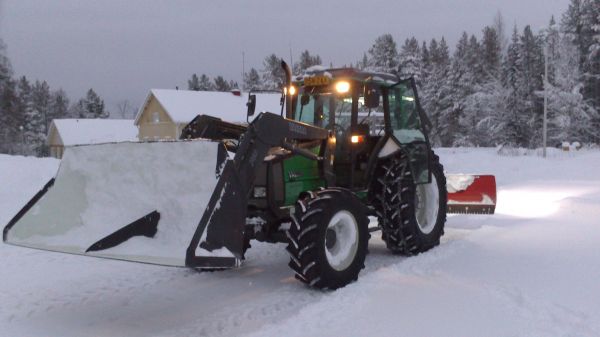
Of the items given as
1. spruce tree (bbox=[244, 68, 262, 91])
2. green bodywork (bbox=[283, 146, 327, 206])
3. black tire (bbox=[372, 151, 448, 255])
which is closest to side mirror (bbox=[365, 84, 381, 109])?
green bodywork (bbox=[283, 146, 327, 206])

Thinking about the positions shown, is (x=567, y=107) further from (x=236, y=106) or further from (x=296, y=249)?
(x=296, y=249)

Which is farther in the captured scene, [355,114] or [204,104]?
[204,104]

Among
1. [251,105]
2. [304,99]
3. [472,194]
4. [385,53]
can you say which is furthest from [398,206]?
[385,53]

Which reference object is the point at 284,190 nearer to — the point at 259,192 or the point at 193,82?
the point at 259,192

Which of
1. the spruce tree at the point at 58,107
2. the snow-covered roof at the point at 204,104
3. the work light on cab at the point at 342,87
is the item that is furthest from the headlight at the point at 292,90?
the spruce tree at the point at 58,107

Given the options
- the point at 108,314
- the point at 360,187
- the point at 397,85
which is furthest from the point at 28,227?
the point at 397,85

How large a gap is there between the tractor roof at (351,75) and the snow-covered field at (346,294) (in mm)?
2344

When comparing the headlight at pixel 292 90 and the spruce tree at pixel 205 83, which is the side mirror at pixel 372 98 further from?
the spruce tree at pixel 205 83

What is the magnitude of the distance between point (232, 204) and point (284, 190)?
1.35 meters

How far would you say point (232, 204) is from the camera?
4.91 metres

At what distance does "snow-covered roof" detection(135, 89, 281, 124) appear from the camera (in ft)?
120

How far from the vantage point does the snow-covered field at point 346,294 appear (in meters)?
4.45

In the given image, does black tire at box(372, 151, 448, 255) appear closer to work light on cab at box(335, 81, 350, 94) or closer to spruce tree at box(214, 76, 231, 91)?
work light on cab at box(335, 81, 350, 94)

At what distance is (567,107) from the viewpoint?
4316 cm
